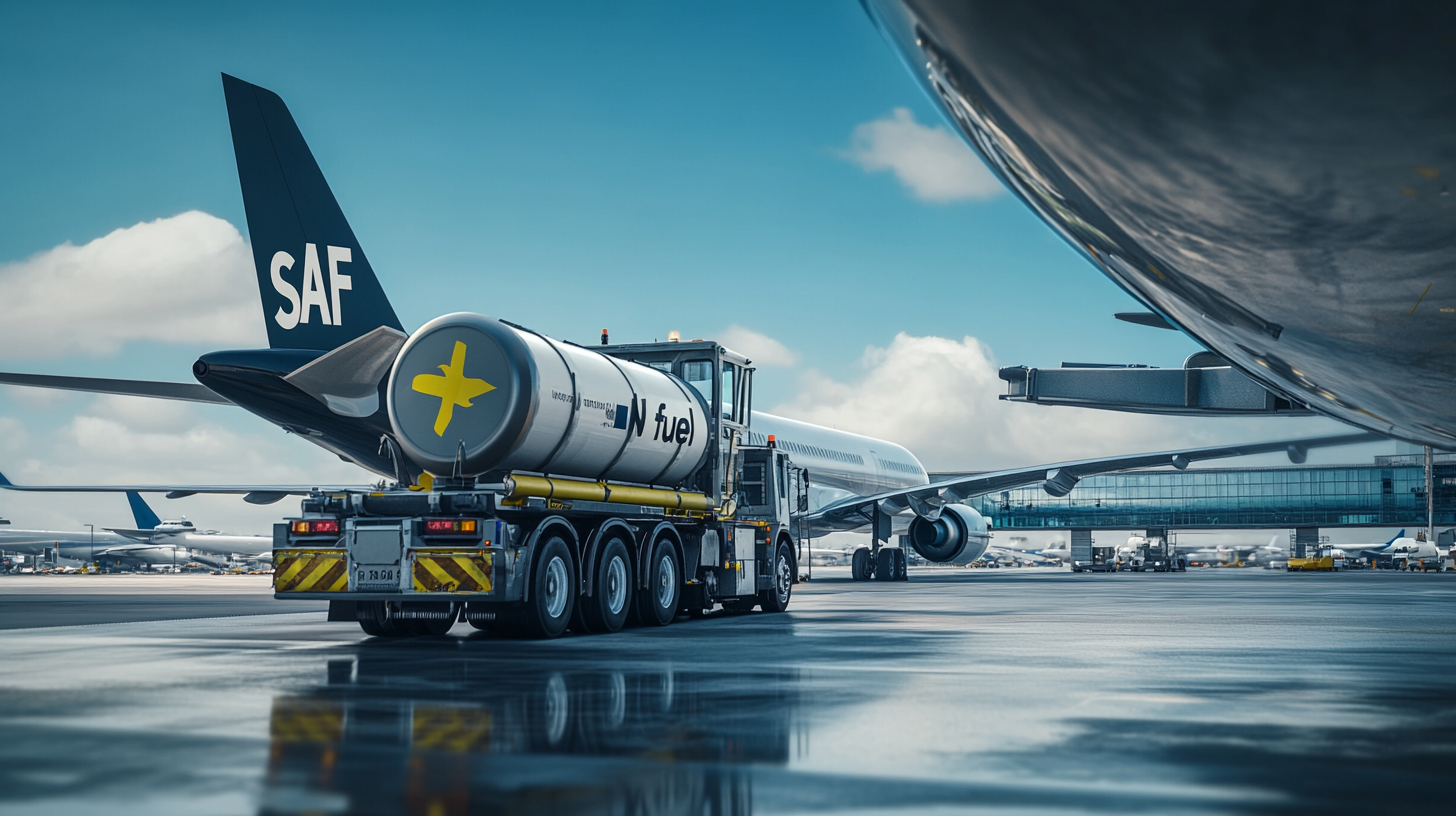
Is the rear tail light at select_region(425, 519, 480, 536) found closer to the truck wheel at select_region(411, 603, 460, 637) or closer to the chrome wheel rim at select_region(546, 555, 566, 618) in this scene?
the chrome wheel rim at select_region(546, 555, 566, 618)

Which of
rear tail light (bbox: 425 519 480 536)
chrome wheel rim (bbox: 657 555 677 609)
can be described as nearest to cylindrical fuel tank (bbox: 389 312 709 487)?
rear tail light (bbox: 425 519 480 536)

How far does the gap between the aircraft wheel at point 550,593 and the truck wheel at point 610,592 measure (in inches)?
13.9

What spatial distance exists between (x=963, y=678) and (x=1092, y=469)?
2564 cm

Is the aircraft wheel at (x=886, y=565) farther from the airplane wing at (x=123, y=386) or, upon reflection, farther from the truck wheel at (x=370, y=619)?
the truck wheel at (x=370, y=619)

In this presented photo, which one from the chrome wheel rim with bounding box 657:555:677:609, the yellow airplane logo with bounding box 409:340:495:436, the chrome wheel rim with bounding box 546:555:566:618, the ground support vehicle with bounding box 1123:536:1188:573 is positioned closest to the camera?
the yellow airplane logo with bounding box 409:340:495:436

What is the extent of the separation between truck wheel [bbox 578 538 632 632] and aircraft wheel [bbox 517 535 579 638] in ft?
1.16

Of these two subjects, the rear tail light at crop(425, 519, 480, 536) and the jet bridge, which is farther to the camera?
the rear tail light at crop(425, 519, 480, 536)

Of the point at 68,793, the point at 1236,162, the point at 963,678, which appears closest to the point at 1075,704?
the point at 963,678

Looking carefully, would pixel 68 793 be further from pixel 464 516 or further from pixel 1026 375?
pixel 1026 375

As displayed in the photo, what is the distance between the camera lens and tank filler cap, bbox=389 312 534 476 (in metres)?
12.3

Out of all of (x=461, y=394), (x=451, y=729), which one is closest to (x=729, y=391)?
(x=461, y=394)

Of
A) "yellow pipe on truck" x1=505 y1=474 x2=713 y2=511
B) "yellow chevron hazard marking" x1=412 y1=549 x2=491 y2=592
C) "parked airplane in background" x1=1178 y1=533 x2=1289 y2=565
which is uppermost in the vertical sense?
"yellow pipe on truck" x1=505 y1=474 x2=713 y2=511

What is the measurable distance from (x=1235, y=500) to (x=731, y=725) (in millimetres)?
95077

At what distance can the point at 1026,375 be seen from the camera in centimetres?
1220
